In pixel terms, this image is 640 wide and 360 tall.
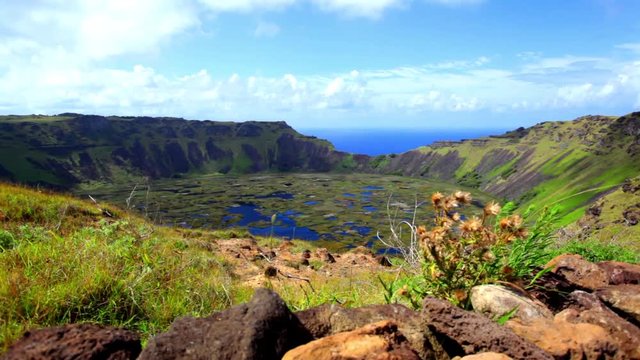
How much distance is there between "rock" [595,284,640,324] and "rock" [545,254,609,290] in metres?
0.32

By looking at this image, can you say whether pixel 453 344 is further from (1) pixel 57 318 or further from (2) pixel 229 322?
(1) pixel 57 318

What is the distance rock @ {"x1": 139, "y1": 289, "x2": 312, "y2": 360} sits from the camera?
3234 millimetres

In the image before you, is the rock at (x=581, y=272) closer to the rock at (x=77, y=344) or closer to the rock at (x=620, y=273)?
the rock at (x=620, y=273)

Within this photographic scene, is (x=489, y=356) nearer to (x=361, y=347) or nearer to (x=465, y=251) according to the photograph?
(x=361, y=347)

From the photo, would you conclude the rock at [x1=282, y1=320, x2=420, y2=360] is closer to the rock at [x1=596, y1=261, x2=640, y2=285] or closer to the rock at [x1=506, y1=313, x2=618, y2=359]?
the rock at [x1=506, y1=313, x2=618, y2=359]

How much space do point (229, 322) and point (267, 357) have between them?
47 cm

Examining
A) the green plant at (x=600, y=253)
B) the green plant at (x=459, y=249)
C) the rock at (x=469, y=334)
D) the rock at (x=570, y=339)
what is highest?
the green plant at (x=459, y=249)

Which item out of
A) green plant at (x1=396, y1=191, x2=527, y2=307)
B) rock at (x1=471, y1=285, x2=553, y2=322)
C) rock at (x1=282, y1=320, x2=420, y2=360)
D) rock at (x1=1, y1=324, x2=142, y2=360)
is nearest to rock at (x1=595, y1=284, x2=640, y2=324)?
rock at (x1=471, y1=285, x2=553, y2=322)

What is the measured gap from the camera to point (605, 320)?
13.2 ft

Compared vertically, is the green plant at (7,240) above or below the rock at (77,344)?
below

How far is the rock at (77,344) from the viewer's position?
3.26 metres

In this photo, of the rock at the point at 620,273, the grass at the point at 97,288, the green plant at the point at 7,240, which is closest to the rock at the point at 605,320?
the rock at the point at 620,273

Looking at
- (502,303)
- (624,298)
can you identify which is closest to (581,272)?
(624,298)

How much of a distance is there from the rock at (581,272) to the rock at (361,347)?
310 centimetres
